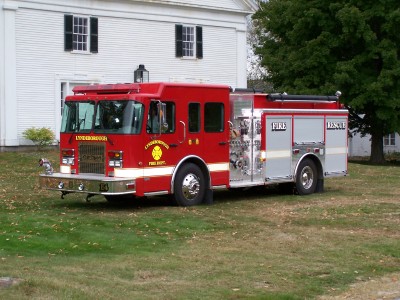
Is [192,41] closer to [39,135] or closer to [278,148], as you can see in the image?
[39,135]

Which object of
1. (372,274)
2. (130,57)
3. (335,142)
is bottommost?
(372,274)

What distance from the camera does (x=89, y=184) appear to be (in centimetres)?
1486

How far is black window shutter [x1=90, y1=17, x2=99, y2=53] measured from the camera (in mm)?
30734

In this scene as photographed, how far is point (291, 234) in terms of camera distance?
1280cm

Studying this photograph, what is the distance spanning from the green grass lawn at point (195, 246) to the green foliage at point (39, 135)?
33.5ft

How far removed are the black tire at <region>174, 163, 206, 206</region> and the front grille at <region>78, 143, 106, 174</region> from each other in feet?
4.94

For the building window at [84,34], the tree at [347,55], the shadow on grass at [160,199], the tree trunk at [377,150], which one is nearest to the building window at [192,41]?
the building window at [84,34]

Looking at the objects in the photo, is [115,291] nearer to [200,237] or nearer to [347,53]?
[200,237]

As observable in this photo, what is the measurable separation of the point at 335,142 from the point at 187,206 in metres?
5.38

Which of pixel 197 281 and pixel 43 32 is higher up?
pixel 43 32

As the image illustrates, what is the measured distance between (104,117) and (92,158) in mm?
807

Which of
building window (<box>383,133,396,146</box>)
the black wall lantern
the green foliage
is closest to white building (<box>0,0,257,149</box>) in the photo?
the green foliage

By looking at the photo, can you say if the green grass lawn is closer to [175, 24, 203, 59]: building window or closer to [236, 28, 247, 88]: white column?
[175, 24, 203, 59]: building window

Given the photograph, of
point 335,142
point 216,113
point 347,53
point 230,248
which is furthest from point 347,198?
point 347,53
